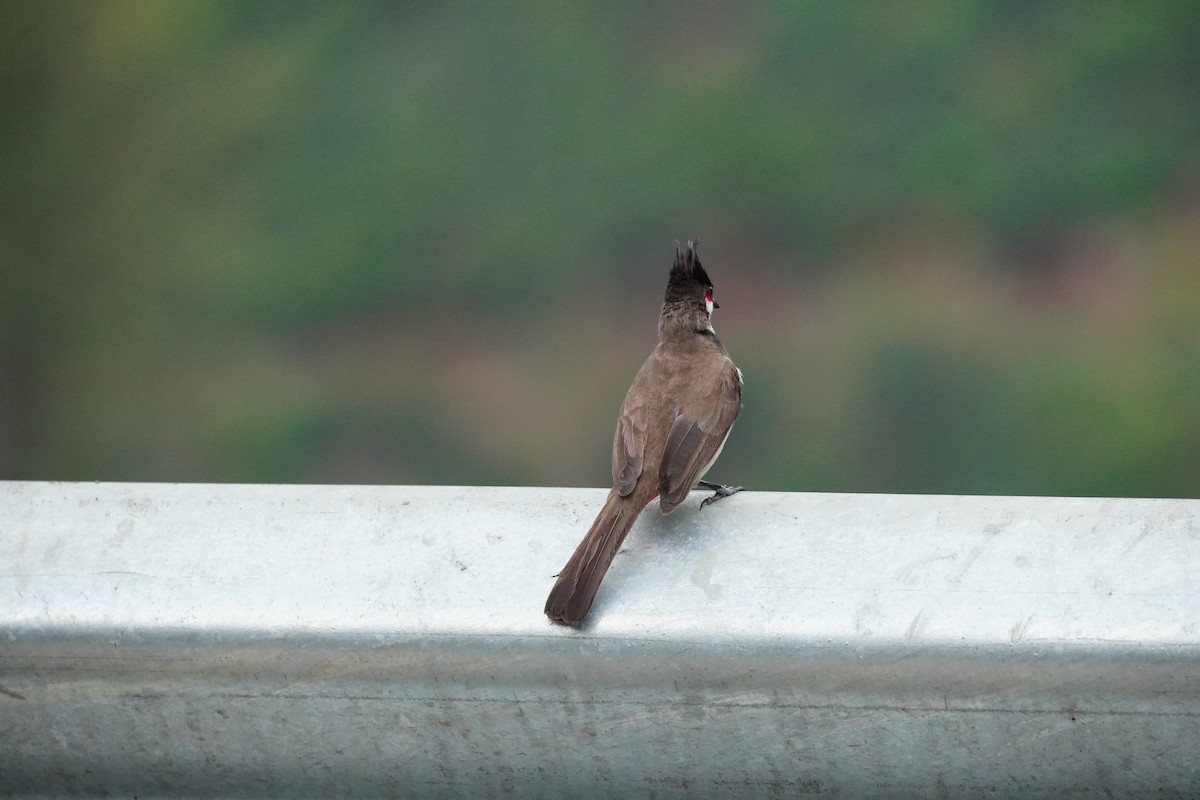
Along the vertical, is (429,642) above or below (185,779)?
above

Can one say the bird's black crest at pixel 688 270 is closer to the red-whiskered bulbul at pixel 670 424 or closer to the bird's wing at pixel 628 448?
the red-whiskered bulbul at pixel 670 424

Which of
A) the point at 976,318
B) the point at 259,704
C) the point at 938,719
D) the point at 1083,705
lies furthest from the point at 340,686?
the point at 976,318

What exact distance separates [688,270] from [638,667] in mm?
1839

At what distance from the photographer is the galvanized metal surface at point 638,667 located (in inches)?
54.9

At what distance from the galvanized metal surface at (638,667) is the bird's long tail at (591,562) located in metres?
0.02

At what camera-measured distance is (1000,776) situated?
1.40 metres

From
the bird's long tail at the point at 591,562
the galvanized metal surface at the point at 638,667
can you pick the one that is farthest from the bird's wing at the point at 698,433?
the galvanized metal surface at the point at 638,667

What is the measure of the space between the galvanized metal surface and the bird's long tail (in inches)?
0.8

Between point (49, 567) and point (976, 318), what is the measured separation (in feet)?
13.4

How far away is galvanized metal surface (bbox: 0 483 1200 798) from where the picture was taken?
4.58 ft

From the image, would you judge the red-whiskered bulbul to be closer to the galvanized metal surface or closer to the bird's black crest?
the bird's black crest

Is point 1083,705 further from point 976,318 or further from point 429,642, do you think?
point 976,318

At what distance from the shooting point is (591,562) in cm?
166

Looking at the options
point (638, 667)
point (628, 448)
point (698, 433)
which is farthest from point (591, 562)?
point (698, 433)
